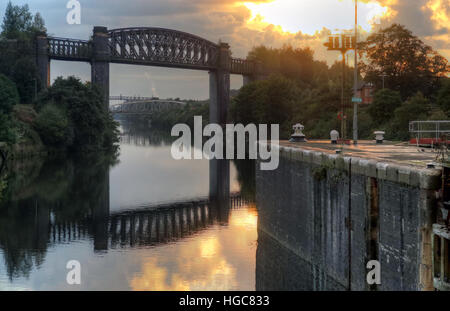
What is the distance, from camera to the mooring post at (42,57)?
8981cm

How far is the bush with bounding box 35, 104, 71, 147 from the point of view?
6963 cm

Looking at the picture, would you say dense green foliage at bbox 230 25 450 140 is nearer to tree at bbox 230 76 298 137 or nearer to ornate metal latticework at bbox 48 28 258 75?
tree at bbox 230 76 298 137

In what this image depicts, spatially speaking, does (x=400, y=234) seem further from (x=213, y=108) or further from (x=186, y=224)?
(x=213, y=108)

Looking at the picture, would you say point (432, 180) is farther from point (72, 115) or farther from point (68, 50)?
point (68, 50)

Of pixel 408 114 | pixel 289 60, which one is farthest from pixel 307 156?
pixel 289 60

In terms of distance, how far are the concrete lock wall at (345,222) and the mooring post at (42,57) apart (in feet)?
230

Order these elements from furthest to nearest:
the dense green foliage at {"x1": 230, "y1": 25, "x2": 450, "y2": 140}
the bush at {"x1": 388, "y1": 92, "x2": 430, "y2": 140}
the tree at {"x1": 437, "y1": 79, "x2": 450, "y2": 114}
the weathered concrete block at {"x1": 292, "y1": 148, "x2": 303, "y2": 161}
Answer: the dense green foliage at {"x1": 230, "y1": 25, "x2": 450, "y2": 140}
the tree at {"x1": 437, "y1": 79, "x2": 450, "y2": 114}
the bush at {"x1": 388, "y1": 92, "x2": 430, "y2": 140}
the weathered concrete block at {"x1": 292, "y1": 148, "x2": 303, "y2": 161}

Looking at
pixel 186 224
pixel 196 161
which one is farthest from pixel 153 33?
pixel 186 224

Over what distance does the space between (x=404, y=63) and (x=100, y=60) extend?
48.8 metres

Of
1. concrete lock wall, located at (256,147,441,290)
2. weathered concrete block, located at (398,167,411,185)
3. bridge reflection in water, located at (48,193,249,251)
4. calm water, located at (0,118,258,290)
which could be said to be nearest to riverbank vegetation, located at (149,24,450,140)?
calm water, located at (0,118,258,290)

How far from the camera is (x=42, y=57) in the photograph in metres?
90.1

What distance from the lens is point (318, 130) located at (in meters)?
64.5

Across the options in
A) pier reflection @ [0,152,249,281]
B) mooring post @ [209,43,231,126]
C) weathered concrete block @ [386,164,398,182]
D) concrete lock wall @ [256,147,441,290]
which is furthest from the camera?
mooring post @ [209,43,231,126]
